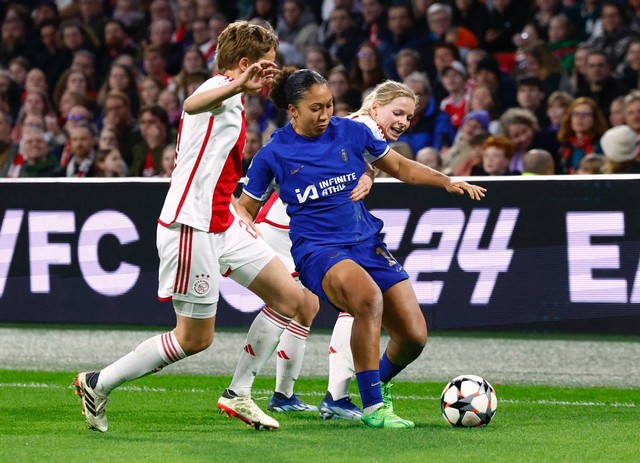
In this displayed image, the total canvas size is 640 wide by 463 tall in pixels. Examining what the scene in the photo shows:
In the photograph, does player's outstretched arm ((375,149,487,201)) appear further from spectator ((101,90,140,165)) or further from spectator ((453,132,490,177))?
spectator ((101,90,140,165))

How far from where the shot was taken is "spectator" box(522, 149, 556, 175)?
1189 centimetres

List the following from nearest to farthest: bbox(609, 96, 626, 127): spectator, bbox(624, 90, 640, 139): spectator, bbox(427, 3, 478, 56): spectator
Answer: bbox(624, 90, 640, 139): spectator → bbox(609, 96, 626, 127): spectator → bbox(427, 3, 478, 56): spectator

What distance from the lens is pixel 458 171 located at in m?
12.9

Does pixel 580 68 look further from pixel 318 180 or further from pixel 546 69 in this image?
pixel 318 180

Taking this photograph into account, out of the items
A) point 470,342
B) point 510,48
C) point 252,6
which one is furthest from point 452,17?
point 470,342

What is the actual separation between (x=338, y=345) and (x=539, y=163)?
4.98m

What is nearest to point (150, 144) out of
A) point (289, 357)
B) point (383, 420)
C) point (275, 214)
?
point (275, 214)

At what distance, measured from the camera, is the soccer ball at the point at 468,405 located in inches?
272

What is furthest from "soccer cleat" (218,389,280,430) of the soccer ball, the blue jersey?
the soccer ball

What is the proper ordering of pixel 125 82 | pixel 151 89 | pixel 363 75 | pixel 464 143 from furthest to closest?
1. pixel 125 82
2. pixel 151 89
3. pixel 363 75
4. pixel 464 143

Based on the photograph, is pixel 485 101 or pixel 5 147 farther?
pixel 5 147

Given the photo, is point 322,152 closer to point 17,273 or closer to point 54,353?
point 54,353

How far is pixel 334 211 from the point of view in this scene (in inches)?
274

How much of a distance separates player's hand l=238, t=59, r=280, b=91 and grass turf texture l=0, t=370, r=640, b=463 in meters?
1.74
